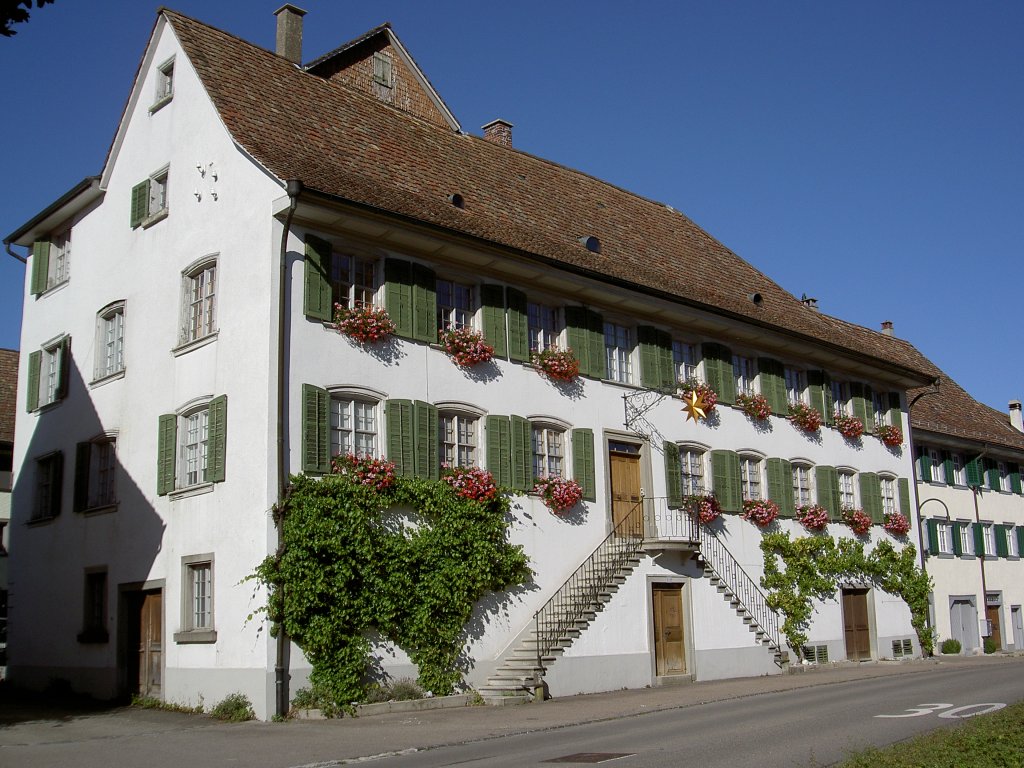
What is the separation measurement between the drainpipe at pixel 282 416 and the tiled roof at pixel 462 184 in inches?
24.4

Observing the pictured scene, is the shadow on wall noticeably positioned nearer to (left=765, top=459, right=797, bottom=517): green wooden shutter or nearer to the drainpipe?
the drainpipe

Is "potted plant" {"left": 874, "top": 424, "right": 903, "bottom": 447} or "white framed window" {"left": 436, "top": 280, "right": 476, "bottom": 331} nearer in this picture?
"white framed window" {"left": 436, "top": 280, "right": 476, "bottom": 331}

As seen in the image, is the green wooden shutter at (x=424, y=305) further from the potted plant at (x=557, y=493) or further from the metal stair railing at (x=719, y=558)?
the metal stair railing at (x=719, y=558)

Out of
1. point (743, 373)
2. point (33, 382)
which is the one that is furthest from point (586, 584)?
point (33, 382)

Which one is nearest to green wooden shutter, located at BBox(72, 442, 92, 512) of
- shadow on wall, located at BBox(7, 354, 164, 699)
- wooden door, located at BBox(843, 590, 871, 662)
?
shadow on wall, located at BBox(7, 354, 164, 699)

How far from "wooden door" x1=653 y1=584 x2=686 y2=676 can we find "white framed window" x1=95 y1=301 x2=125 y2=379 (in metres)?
11.3

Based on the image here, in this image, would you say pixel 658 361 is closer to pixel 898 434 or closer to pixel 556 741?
pixel 898 434

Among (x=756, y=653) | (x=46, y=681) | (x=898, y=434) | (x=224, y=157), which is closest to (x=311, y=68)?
(x=224, y=157)

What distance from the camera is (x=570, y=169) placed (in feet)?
100

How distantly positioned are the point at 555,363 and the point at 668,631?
19.0 feet

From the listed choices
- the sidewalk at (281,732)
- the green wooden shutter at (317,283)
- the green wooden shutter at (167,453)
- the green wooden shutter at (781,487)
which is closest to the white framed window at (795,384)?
the green wooden shutter at (781,487)

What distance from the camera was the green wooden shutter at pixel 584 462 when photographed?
22.4 m

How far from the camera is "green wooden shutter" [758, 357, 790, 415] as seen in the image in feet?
92.4

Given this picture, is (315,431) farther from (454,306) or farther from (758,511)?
(758,511)
